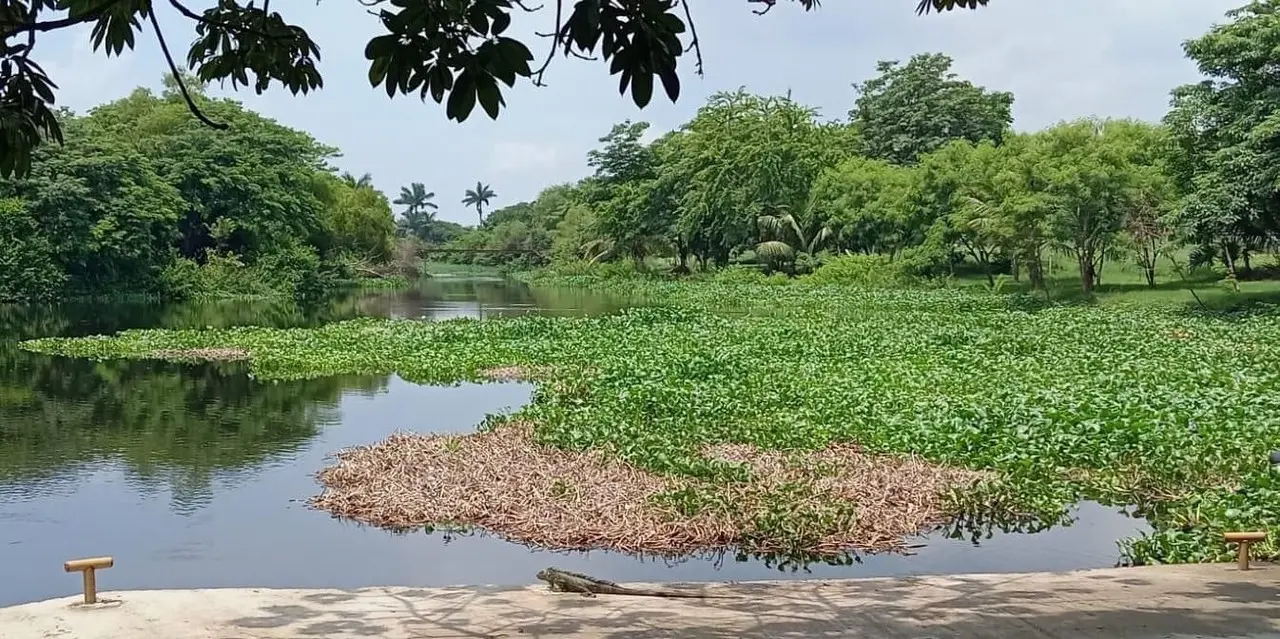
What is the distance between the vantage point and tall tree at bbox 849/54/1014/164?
1716 inches

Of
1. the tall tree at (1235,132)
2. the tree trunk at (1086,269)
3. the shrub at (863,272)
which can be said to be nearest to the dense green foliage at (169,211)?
the shrub at (863,272)

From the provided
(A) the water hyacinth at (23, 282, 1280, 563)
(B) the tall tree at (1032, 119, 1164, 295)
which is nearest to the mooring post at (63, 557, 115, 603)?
(A) the water hyacinth at (23, 282, 1280, 563)

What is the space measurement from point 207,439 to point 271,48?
31.1 feet

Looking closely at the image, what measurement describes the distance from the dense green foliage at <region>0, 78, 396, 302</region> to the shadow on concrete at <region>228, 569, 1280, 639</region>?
27.7m

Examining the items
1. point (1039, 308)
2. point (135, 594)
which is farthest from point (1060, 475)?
point (1039, 308)

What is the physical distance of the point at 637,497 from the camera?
8.21m

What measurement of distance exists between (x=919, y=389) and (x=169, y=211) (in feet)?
95.4

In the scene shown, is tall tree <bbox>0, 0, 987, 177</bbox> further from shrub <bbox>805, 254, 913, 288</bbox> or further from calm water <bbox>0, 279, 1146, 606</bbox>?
shrub <bbox>805, 254, 913, 288</bbox>

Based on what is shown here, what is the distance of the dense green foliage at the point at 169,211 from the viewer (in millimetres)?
32094

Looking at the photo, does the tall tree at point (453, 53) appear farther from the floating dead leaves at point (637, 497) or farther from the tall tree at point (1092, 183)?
the tall tree at point (1092, 183)

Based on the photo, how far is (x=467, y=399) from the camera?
14.5 metres

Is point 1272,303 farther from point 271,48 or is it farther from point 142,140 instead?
point 142,140

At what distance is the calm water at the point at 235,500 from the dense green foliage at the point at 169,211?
52.8 ft

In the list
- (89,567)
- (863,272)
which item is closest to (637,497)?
(89,567)
